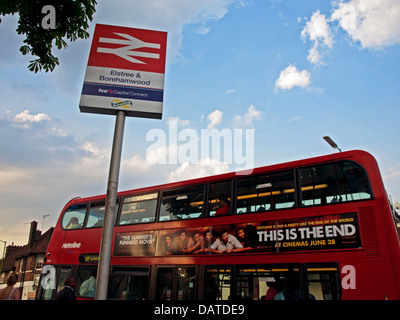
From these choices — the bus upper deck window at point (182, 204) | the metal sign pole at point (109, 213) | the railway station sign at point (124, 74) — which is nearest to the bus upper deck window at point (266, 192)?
the bus upper deck window at point (182, 204)

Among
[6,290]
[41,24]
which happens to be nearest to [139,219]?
[6,290]

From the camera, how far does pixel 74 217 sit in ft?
39.9

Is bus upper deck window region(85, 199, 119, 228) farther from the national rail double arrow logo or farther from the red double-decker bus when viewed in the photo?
the national rail double arrow logo

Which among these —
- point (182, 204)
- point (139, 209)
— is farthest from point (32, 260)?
point (182, 204)

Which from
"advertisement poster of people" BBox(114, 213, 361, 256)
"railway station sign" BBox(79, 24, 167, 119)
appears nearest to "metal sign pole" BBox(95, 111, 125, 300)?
"railway station sign" BBox(79, 24, 167, 119)

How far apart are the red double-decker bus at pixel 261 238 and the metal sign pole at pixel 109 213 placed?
11.4ft

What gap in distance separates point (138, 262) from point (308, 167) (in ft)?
17.9

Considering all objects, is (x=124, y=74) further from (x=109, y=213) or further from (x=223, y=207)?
(x=223, y=207)

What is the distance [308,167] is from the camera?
7.92 meters

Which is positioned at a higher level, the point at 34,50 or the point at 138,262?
the point at 34,50

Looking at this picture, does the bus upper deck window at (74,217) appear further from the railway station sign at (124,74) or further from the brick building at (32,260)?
the brick building at (32,260)

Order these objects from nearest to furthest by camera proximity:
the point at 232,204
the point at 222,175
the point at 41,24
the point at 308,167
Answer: the point at 41,24
the point at 308,167
the point at 232,204
the point at 222,175
